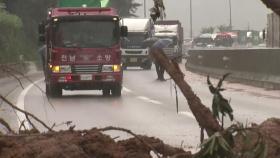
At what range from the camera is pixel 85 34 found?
74.7 feet

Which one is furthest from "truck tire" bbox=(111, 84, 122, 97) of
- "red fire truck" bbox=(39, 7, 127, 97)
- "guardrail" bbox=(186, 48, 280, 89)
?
"guardrail" bbox=(186, 48, 280, 89)

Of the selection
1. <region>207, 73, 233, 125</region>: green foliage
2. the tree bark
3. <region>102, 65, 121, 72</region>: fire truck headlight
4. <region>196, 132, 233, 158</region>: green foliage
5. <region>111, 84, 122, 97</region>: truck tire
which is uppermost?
the tree bark

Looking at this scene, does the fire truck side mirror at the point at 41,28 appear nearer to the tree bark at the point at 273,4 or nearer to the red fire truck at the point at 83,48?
the red fire truck at the point at 83,48

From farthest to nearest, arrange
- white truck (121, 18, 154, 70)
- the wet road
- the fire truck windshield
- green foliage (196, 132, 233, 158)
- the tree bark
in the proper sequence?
1. white truck (121, 18, 154, 70)
2. the fire truck windshield
3. the wet road
4. the tree bark
5. green foliage (196, 132, 233, 158)

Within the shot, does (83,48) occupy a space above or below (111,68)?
above

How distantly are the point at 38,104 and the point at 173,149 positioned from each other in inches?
583

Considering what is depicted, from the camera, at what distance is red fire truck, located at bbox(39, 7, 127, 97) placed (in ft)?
74.4

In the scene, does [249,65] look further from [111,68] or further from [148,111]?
[148,111]

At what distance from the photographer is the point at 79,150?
5254mm

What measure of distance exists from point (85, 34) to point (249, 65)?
7.21 metres

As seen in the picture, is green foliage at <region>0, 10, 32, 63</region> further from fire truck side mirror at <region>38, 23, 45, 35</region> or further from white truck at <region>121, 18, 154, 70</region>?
fire truck side mirror at <region>38, 23, 45, 35</region>

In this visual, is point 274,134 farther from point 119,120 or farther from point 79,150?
point 119,120

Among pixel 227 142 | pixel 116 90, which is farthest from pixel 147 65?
pixel 227 142

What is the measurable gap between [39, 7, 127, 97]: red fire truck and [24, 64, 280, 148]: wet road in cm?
55
